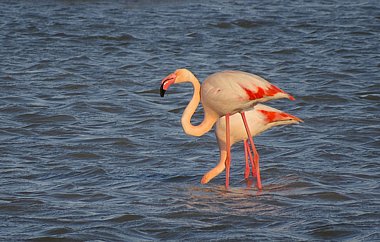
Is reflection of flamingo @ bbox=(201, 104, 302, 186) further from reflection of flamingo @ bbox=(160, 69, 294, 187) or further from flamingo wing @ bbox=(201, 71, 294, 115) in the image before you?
flamingo wing @ bbox=(201, 71, 294, 115)

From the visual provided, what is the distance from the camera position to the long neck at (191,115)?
23.7 ft

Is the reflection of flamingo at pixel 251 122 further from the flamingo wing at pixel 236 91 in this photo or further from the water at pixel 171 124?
the flamingo wing at pixel 236 91

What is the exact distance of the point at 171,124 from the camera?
9.58 metres

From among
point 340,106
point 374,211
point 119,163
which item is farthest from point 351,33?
point 374,211

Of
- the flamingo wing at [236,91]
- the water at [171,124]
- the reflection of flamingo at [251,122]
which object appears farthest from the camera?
the reflection of flamingo at [251,122]

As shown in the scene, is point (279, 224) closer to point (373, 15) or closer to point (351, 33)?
point (351, 33)

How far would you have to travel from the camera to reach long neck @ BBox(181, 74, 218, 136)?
7234mm

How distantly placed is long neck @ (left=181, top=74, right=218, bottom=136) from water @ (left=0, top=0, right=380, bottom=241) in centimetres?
44

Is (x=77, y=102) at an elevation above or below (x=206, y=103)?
below

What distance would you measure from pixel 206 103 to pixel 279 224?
145cm

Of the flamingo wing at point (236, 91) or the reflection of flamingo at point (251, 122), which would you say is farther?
the reflection of flamingo at point (251, 122)

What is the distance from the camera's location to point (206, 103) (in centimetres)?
715

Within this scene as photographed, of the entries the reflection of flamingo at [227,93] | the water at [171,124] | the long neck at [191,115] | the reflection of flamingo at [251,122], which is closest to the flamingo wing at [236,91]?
the reflection of flamingo at [227,93]

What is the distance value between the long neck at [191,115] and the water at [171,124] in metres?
0.44
